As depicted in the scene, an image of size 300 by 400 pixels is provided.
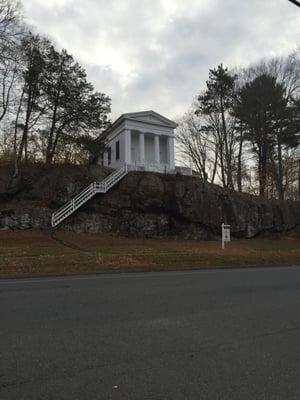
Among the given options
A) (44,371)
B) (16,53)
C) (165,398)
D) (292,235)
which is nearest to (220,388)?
(165,398)

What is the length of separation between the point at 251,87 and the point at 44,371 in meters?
48.1

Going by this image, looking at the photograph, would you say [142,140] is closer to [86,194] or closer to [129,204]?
[129,204]

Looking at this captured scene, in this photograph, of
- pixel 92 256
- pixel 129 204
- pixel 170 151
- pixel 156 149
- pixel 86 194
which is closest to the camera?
pixel 92 256

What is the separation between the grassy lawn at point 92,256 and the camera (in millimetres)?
18047

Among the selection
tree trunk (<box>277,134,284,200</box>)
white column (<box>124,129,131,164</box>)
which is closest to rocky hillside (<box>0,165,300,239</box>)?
white column (<box>124,129,131,164</box>)

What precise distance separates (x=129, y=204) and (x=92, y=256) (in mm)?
14321

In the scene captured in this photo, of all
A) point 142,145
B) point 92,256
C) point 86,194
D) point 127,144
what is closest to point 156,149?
point 142,145

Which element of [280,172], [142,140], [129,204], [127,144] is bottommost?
[129,204]

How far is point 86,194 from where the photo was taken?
34.0 metres

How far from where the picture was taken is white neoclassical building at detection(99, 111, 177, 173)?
4256 centimetres

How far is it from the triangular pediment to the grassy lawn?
14.5 m

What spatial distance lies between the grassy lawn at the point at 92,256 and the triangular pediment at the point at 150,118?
14.5 meters

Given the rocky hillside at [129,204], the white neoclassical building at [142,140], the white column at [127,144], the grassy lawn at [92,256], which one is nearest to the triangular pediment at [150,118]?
the white neoclassical building at [142,140]

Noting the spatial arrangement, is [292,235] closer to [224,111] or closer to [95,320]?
[224,111]
